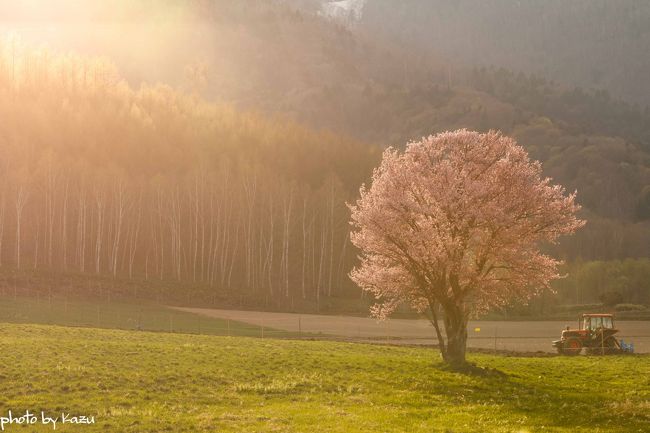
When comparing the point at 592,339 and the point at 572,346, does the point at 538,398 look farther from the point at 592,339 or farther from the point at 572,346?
the point at 592,339

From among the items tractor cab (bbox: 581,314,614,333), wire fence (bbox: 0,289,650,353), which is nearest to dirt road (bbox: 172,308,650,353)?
wire fence (bbox: 0,289,650,353)

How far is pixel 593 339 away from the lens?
2323 inches

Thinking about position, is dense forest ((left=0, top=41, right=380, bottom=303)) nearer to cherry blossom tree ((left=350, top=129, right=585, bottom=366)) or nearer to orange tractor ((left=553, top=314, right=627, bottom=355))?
orange tractor ((left=553, top=314, right=627, bottom=355))

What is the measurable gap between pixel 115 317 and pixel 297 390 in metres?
50.8

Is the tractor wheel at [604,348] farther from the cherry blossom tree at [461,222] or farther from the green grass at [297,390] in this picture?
the cherry blossom tree at [461,222]

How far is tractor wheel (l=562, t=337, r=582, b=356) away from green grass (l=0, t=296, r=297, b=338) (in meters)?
25.0

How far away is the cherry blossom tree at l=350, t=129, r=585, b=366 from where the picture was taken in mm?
39562

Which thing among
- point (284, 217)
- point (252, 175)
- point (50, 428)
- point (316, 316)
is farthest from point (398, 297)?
point (252, 175)

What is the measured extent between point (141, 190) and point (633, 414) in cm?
10408

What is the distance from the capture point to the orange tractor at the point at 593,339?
58.3 metres

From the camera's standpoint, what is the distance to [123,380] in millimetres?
32531

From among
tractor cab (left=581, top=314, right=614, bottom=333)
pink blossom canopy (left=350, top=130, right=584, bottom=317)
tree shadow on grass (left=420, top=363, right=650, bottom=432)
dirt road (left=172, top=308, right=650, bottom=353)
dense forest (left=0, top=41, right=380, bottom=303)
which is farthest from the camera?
dense forest (left=0, top=41, right=380, bottom=303)

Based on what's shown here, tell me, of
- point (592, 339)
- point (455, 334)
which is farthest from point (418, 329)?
point (455, 334)

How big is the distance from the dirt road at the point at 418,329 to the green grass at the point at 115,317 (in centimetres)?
470
